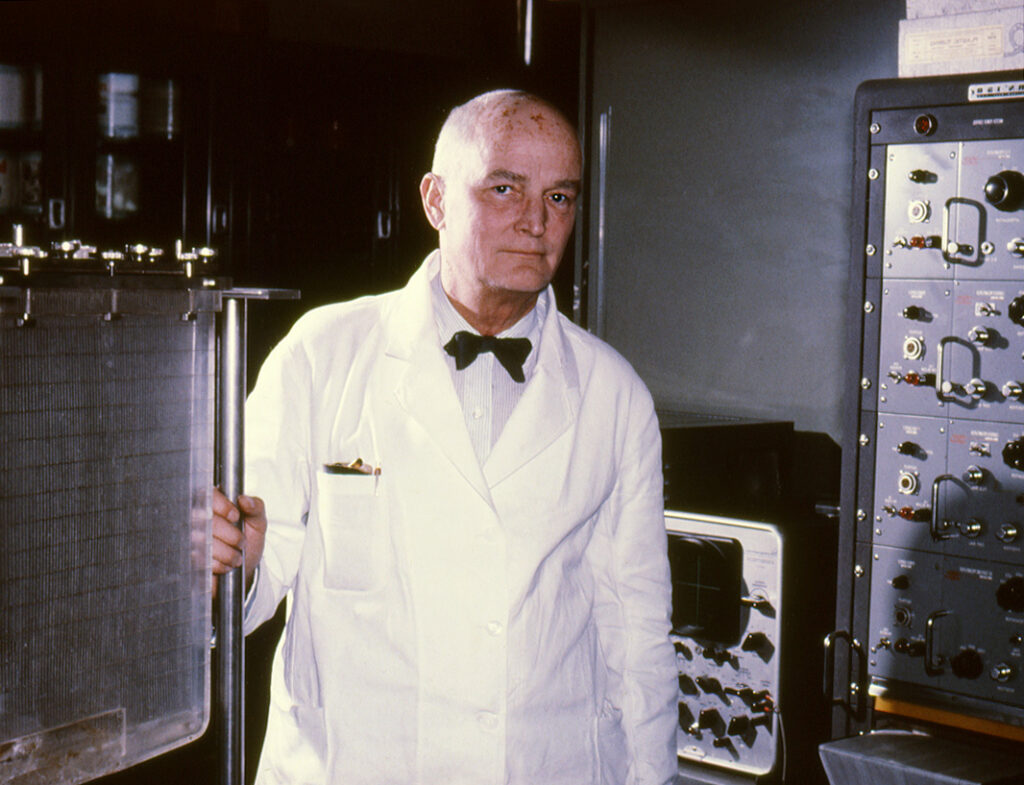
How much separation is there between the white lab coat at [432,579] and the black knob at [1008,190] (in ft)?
2.61

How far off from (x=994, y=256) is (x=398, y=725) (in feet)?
4.20

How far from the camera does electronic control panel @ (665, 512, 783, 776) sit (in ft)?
7.67

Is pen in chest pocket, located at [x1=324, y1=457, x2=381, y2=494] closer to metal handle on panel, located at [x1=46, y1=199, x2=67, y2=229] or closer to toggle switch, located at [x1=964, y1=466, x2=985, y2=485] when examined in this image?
toggle switch, located at [x1=964, y1=466, x2=985, y2=485]

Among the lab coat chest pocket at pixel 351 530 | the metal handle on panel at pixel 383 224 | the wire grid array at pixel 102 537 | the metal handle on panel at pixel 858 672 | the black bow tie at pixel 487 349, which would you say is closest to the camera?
the wire grid array at pixel 102 537

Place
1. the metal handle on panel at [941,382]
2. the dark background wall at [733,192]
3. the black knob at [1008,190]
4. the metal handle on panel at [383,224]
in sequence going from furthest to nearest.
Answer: the metal handle on panel at [383,224], the dark background wall at [733,192], the metal handle on panel at [941,382], the black knob at [1008,190]

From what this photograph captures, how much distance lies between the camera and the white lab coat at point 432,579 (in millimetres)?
1747

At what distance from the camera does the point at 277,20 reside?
5.31 meters

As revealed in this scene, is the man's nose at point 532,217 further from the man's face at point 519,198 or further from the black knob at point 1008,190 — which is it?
the black knob at point 1008,190

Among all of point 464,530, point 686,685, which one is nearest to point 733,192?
point 686,685

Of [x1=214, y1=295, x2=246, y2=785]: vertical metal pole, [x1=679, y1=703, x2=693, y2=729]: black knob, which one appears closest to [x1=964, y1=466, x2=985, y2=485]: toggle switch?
[x1=679, y1=703, x2=693, y2=729]: black knob

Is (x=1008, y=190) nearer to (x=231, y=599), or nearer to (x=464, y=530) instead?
(x=464, y=530)

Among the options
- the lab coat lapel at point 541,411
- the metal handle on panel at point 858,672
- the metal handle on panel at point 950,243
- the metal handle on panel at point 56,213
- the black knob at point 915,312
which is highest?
the metal handle on panel at point 56,213

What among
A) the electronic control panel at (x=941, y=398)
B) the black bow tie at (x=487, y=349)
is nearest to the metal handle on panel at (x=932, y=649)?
the electronic control panel at (x=941, y=398)

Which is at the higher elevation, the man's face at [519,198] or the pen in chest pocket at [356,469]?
the man's face at [519,198]
